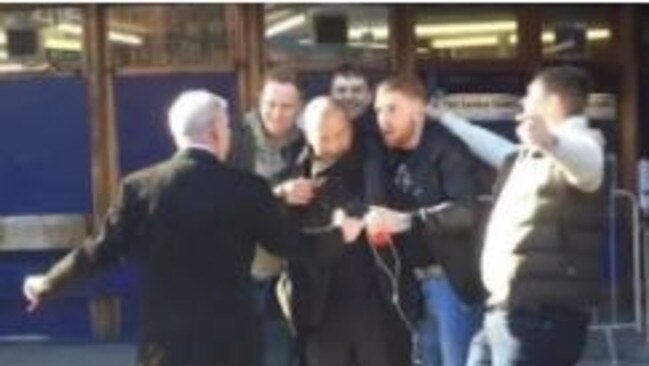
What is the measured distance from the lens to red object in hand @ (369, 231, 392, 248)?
6.36 metres

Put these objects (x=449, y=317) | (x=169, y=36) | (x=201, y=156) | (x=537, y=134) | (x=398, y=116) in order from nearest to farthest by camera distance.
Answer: (x=537, y=134) < (x=201, y=156) < (x=398, y=116) < (x=449, y=317) < (x=169, y=36)

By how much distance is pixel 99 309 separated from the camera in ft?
36.6

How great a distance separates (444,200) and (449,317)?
1.65ft

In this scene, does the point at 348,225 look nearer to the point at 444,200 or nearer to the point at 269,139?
the point at 444,200

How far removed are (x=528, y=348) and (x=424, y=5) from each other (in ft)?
18.4

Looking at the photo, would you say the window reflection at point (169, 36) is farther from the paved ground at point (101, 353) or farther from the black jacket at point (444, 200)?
the black jacket at point (444, 200)

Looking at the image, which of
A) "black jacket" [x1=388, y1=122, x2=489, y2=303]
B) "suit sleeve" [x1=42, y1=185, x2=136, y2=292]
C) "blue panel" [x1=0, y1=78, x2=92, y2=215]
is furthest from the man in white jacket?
"blue panel" [x1=0, y1=78, x2=92, y2=215]

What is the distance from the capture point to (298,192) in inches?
251

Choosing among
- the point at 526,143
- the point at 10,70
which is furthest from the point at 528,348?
the point at 10,70

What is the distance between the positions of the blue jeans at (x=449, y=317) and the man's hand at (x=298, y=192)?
63cm

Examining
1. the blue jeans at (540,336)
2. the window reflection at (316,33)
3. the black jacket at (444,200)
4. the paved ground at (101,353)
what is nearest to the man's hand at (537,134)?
the blue jeans at (540,336)

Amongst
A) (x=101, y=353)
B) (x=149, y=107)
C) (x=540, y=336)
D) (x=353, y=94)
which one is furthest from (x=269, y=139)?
(x=149, y=107)

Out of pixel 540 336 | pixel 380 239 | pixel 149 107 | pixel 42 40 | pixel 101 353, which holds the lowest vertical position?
pixel 101 353

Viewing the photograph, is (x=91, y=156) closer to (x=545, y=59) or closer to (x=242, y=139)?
(x=545, y=59)
